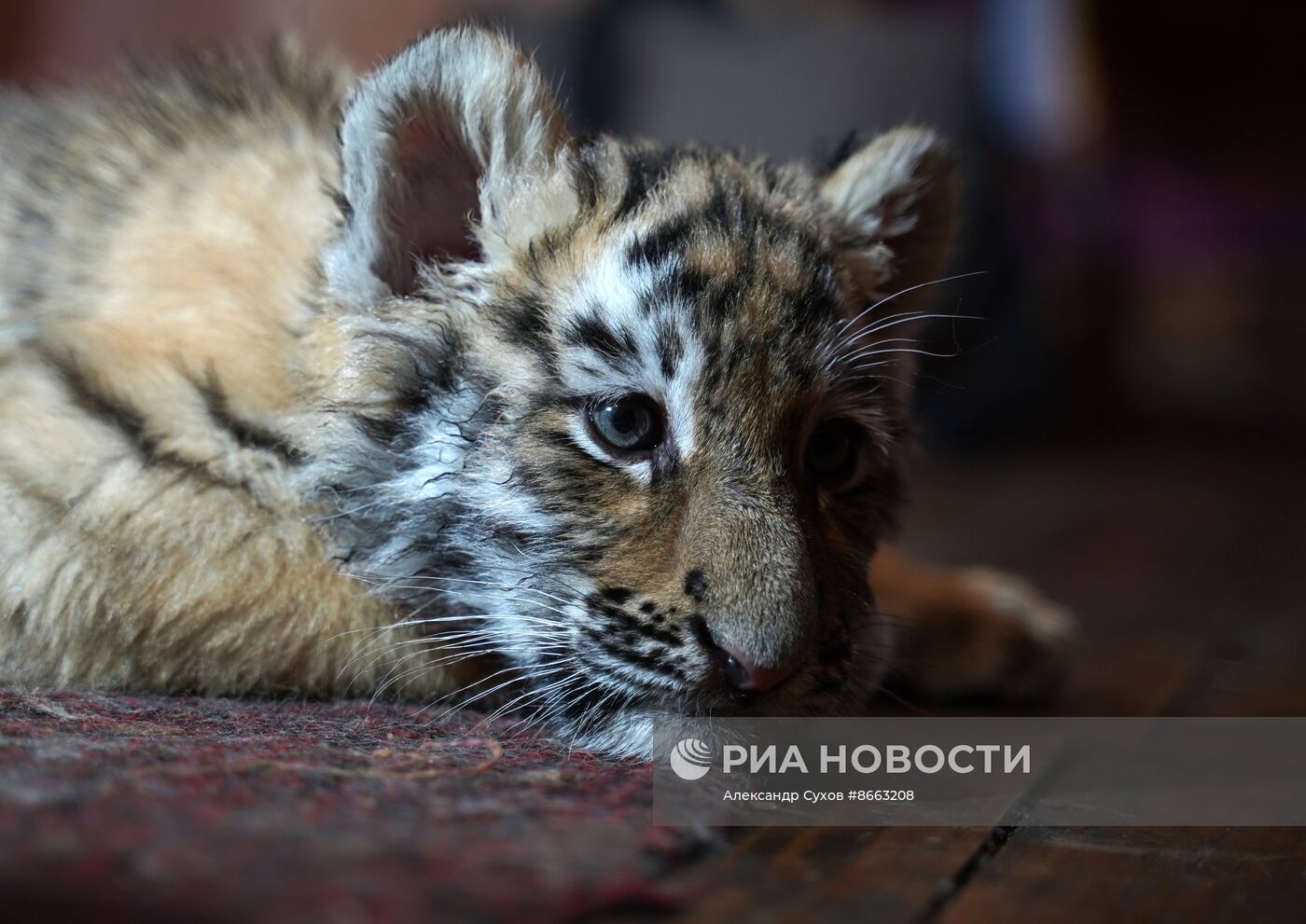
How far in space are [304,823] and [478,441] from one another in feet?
1.81

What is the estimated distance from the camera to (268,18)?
12.4 ft

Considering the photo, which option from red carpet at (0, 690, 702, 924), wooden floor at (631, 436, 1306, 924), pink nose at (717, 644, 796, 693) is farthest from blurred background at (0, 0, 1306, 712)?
red carpet at (0, 690, 702, 924)

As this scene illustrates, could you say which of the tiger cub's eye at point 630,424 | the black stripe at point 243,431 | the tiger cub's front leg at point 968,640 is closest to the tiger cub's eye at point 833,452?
the tiger cub's eye at point 630,424

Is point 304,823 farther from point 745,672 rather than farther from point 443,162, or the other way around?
point 443,162

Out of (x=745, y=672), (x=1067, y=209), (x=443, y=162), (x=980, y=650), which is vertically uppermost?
(x=1067, y=209)

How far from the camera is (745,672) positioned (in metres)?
1.19

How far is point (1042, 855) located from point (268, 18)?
3.48 metres

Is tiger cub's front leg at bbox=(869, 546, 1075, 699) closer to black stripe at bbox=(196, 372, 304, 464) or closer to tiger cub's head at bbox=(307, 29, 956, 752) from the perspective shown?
→ tiger cub's head at bbox=(307, 29, 956, 752)

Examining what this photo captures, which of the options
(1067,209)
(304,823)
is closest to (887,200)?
(304,823)

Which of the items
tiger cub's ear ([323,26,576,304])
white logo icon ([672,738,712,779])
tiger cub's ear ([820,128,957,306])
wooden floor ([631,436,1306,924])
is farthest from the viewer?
tiger cub's ear ([820,128,957,306])

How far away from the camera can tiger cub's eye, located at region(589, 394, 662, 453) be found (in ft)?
4.42

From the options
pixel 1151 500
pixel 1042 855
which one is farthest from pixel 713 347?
pixel 1151 500

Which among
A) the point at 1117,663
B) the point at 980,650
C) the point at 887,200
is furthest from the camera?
the point at 1117,663

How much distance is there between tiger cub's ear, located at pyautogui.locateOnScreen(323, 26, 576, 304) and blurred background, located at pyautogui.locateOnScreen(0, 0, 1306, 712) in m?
0.13
